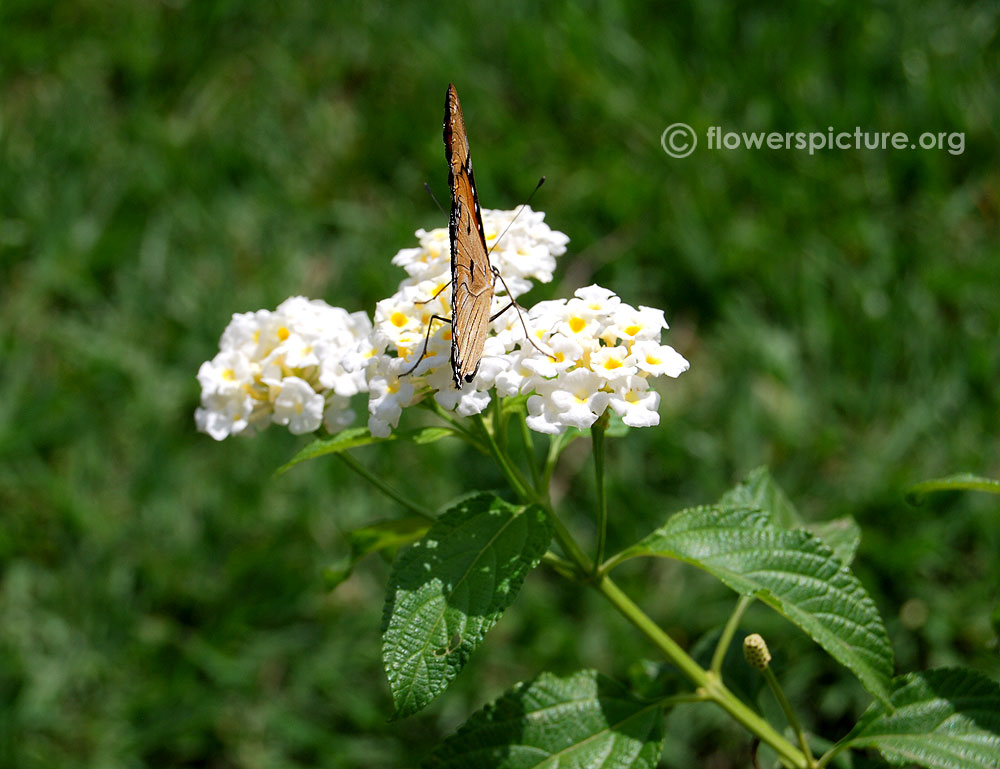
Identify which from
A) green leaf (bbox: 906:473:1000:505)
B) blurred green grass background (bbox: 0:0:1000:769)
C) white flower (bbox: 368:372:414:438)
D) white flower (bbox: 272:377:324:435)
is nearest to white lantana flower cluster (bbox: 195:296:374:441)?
white flower (bbox: 272:377:324:435)

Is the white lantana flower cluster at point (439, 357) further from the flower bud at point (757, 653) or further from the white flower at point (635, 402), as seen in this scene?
the flower bud at point (757, 653)

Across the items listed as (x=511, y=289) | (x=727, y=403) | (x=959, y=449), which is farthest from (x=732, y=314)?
(x=511, y=289)

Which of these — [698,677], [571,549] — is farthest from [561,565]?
[698,677]

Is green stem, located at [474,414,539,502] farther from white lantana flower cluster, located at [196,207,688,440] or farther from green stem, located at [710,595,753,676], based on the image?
green stem, located at [710,595,753,676]

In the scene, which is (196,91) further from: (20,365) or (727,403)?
(727,403)

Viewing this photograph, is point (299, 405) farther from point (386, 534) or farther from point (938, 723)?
point (938, 723)

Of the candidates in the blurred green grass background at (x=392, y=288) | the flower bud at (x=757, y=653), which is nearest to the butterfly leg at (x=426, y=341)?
the flower bud at (x=757, y=653)

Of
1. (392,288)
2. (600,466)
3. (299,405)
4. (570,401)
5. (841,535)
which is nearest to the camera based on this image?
(570,401)
